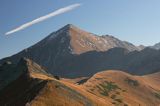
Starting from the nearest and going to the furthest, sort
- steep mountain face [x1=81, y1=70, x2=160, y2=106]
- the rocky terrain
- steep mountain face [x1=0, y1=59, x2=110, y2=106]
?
steep mountain face [x1=0, y1=59, x2=110, y2=106] < the rocky terrain < steep mountain face [x1=81, y1=70, x2=160, y2=106]

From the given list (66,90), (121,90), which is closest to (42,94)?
(66,90)

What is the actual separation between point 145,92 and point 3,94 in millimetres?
86090

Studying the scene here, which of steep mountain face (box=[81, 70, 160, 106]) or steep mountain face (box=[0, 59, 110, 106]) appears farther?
steep mountain face (box=[81, 70, 160, 106])

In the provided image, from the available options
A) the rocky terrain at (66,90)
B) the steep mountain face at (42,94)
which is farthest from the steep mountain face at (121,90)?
the steep mountain face at (42,94)

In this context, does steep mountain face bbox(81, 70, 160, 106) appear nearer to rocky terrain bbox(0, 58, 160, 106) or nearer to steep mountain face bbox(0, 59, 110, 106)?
rocky terrain bbox(0, 58, 160, 106)

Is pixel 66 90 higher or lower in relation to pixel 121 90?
higher

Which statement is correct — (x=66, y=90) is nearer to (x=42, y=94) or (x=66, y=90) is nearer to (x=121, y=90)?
(x=42, y=94)

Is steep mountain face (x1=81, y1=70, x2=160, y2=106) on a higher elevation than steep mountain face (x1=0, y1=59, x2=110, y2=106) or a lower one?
lower

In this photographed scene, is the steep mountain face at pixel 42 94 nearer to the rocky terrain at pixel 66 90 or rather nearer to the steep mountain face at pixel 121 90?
the rocky terrain at pixel 66 90

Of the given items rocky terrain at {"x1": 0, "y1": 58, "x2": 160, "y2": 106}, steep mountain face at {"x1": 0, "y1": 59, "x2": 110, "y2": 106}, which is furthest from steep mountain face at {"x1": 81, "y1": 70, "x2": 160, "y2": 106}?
steep mountain face at {"x1": 0, "y1": 59, "x2": 110, "y2": 106}

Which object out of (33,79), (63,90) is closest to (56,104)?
(63,90)

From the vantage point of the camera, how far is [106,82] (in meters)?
170

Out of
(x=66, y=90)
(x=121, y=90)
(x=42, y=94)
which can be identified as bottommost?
(x=121, y=90)

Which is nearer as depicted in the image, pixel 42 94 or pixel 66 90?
pixel 42 94
